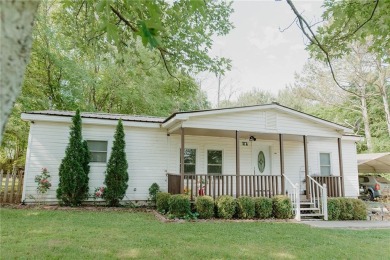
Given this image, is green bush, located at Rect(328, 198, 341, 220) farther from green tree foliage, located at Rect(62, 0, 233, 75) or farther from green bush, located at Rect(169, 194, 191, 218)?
green tree foliage, located at Rect(62, 0, 233, 75)

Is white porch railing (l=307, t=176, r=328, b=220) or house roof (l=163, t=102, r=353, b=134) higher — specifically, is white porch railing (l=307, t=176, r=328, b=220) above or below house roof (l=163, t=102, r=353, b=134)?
below

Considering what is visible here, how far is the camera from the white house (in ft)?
32.4

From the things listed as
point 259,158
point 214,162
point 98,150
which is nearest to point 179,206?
point 214,162

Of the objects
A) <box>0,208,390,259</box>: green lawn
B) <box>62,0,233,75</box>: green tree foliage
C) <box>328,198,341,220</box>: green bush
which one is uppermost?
<box>62,0,233,75</box>: green tree foliage

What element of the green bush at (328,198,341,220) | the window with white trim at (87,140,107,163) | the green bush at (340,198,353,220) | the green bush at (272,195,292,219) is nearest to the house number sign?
the green bush at (272,195,292,219)

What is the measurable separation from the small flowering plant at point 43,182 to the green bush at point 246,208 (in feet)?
21.8

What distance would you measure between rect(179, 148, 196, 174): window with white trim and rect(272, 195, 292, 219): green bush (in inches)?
154

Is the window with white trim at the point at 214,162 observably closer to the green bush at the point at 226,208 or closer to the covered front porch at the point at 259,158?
the covered front porch at the point at 259,158

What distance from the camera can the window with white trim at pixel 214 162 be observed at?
12.2m

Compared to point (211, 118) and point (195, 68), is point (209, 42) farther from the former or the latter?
point (211, 118)

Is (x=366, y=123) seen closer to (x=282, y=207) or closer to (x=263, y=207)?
(x=282, y=207)

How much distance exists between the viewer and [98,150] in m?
10.9

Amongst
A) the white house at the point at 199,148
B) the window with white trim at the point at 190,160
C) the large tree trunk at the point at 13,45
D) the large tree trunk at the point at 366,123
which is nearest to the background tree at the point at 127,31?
the large tree trunk at the point at 13,45

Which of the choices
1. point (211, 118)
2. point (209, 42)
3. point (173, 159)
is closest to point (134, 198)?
point (173, 159)
